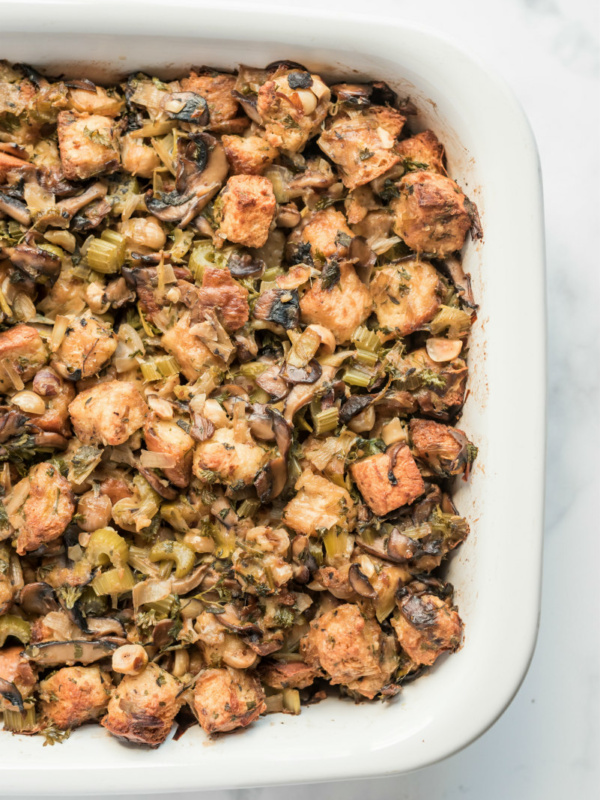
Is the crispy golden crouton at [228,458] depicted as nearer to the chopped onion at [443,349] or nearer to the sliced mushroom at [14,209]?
the chopped onion at [443,349]

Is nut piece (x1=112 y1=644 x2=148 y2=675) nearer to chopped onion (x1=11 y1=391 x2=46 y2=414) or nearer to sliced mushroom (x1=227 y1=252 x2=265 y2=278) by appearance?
chopped onion (x1=11 y1=391 x2=46 y2=414)

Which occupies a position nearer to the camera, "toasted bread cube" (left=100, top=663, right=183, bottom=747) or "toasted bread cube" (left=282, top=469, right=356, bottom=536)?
"toasted bread cube" (left=100, top=663, right=183, bottom=747)

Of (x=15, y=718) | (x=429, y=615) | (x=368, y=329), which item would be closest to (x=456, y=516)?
(x=429, y=615)

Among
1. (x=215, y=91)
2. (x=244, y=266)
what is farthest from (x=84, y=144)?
(x=244, y=266)

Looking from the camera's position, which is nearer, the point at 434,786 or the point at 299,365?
the point at 299,365

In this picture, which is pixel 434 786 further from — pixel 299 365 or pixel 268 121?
pixel 268 121

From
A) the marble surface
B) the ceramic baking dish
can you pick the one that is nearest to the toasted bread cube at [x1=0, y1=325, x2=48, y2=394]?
the ceramic baking dish

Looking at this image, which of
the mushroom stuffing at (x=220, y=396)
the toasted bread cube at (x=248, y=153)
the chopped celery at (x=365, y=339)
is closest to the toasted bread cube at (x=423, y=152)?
the mushroom stuffing at (x=220, y=396)
